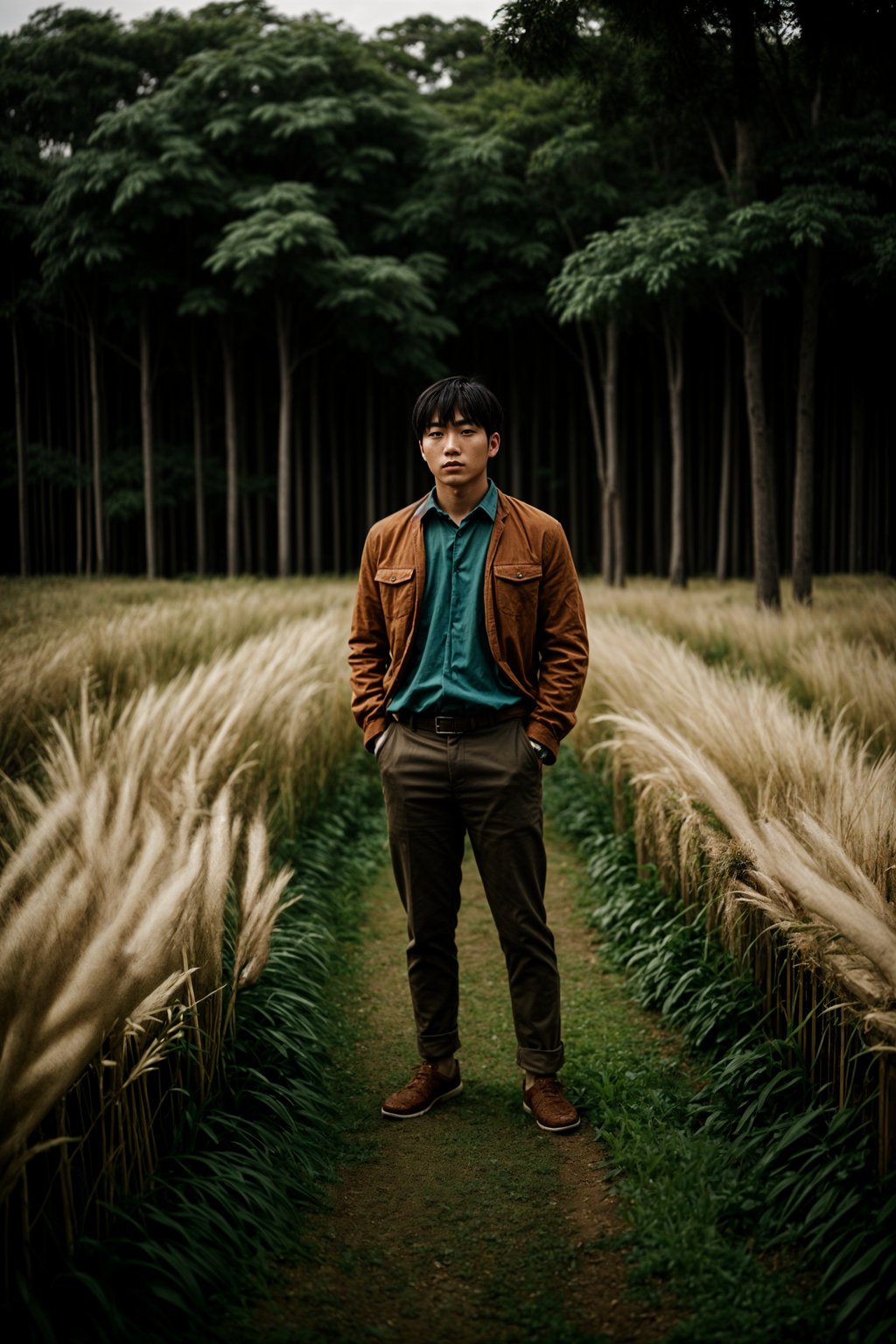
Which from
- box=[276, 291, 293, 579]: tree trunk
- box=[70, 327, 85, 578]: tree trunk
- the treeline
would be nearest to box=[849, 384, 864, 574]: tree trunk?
the treeline

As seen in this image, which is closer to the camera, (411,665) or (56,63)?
(411,665)

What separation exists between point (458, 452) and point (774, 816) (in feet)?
5.10

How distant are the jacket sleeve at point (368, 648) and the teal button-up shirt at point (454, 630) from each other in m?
0.11

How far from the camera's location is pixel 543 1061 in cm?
298

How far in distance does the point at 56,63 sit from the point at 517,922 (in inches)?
993

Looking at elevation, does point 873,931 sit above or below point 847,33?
below

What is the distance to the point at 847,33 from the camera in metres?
7.33

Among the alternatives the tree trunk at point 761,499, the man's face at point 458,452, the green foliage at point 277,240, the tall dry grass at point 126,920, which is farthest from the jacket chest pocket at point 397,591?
the green foliage at point 277,240

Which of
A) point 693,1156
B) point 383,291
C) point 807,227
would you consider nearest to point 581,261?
point 807,227

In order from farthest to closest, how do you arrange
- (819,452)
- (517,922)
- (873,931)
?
(819,452), (517,922), (873,931)

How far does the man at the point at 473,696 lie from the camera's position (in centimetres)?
284

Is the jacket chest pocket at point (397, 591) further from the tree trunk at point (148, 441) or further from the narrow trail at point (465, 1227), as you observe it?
the tree trunk at point (148, 441)

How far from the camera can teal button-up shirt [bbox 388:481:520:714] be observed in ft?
9.30

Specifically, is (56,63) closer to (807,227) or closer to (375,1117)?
(807,227)
